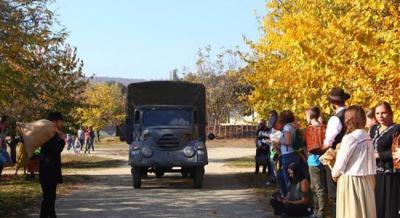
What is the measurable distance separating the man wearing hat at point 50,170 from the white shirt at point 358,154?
4978mm

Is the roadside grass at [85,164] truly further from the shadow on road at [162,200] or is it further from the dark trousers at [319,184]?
the dark trousers at [319,184]

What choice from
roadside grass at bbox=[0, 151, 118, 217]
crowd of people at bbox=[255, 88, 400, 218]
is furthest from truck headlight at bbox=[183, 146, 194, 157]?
crowd of people at bbox=[255, 88, 400, 218]

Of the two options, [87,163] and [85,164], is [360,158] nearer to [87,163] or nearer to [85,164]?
[85,164]

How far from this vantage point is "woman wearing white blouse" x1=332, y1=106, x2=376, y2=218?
23.8 feet

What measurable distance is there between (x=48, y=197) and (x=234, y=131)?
58995 millimetres

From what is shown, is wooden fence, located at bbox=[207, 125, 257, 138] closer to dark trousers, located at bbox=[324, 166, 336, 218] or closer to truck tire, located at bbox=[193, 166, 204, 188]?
truck tire, located at bbox=[193, 166, 204, 188]

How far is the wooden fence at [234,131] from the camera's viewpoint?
66.2 meters

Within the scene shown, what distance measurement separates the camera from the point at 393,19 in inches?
349


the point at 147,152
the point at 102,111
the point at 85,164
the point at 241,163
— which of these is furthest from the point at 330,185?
the point at 102,111

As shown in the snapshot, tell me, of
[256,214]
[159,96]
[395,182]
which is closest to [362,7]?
[395,182]

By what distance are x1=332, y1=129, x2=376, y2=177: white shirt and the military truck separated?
9441 mm

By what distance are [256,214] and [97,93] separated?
257 feet

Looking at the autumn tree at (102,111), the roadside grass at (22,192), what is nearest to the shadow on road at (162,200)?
the roadside grass at (22,192)

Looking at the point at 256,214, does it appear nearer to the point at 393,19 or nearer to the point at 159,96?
the point at 393,19
